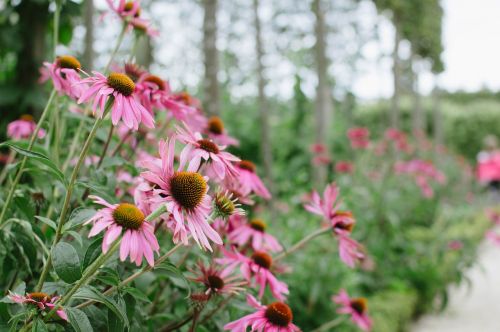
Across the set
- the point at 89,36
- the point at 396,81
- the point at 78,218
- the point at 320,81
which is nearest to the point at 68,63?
the point at 78,218

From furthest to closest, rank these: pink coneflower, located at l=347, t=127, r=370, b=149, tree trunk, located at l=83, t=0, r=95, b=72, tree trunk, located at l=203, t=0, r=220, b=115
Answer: pink coneflower, located at l=347, t=127, r=370, b=149
tree trunk, located at l=203, t=0, r=220, b=115
tree trunk, located at l=83, t=0, r=95, b=72

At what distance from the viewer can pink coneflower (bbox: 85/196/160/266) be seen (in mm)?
741

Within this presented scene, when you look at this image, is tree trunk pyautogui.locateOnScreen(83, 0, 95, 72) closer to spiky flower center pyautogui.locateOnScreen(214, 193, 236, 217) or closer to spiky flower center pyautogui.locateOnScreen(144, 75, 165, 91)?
spiky flower center pyautogui.locateOnScreen(144, 75, 165, 91)

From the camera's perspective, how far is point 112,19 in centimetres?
129

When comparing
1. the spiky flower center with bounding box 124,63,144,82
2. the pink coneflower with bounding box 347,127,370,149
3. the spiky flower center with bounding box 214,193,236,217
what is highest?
the spiky flower center with bounding box 124,63,144,82

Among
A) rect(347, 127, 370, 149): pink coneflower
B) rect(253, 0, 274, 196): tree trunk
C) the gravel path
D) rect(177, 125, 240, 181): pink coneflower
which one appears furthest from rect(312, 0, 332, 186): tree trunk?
rect(177, 125, 240, 181): pink coneflower

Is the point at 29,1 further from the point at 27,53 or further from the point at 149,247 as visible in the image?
the point at 149,247

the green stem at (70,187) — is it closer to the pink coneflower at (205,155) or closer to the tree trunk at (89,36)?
the pink coneflower at (205,155)

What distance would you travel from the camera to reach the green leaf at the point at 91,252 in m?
0.83

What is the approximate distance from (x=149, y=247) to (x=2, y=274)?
1.44 ft

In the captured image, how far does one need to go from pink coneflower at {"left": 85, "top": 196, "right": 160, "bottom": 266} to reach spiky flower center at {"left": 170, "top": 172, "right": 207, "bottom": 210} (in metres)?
0.06

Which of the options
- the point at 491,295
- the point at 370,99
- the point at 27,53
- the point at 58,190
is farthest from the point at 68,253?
the point at 370,99

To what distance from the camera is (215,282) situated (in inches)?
39.7

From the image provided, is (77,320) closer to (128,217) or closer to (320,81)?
(128,217)
